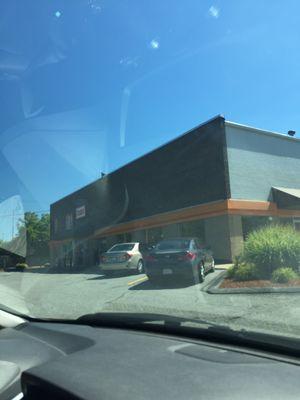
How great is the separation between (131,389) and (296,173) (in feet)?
89.6

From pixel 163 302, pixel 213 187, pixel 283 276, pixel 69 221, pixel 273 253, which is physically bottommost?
pixel 163 302

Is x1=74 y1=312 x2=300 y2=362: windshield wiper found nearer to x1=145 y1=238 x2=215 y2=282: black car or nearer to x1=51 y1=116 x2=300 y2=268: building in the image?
x1=145 y1=238 x2=215 y2=282: black car

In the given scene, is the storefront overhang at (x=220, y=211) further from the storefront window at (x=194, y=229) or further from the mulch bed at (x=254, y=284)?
the mulch bed at (x=254, y=284)

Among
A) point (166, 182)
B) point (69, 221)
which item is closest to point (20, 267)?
point (166, 182)

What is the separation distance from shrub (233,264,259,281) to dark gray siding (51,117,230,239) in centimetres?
964

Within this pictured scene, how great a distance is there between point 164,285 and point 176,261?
32.5 inches

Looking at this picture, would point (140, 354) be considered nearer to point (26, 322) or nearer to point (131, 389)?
point (131, 389)

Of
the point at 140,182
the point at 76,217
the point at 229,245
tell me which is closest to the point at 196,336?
the point at 229,245

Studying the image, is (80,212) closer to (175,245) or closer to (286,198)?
(286,198)

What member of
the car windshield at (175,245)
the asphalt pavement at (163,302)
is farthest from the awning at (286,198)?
the asphalt pavement at (163,302)

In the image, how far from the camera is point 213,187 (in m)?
24.2

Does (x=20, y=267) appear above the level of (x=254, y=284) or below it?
above

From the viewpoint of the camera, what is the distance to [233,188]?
77.6 ft

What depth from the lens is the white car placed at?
19672 mm
